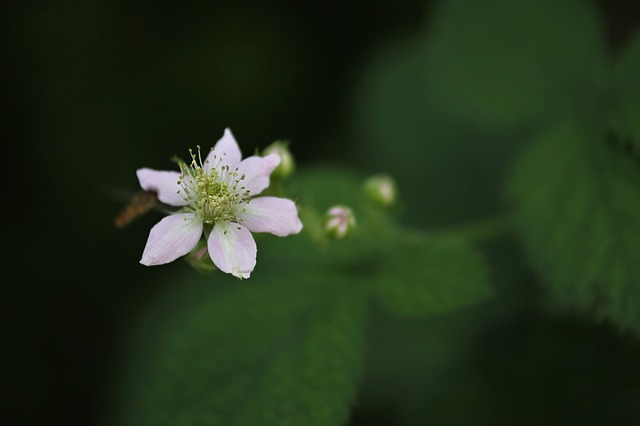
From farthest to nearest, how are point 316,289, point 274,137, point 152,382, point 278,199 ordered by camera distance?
point 274,137
point 316,289
point 152,382
point 278,199

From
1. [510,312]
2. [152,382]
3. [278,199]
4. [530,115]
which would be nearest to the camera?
[278,199]

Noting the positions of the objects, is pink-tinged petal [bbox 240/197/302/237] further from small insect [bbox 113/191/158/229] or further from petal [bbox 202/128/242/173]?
small insect [bbox 113/191/158/229]

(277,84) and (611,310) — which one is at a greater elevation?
(277,84)

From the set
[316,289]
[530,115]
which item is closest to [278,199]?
[316,289]

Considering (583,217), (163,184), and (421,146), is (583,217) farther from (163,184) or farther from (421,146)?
(421,146)

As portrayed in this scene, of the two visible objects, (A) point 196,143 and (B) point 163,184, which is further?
(A) point 196,143

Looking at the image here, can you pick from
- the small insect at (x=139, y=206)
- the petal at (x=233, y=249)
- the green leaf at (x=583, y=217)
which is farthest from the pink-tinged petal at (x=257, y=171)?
the green leaf at (x=583, y=217)

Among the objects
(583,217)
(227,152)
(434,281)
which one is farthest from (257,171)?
(583,217)

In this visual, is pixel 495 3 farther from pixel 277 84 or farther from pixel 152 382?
pixel 152 382
